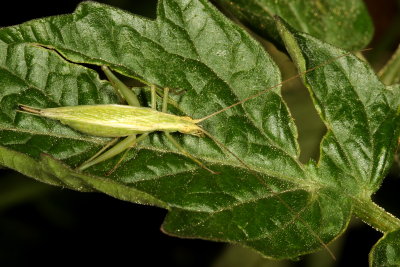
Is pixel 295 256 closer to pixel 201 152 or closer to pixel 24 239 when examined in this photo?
pixel 201 152

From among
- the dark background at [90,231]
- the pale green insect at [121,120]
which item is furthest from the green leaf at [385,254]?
the dark background at [90,231]

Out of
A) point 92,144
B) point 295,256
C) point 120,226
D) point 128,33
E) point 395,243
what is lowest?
point 120,226

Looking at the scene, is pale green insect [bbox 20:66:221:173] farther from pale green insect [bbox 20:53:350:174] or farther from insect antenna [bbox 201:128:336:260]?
insect antenna [bbox 201:128:336:260]

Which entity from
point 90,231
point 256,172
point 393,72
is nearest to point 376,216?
point 256,172

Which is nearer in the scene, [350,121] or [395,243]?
[395,243]

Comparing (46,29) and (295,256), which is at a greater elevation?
(46,29)

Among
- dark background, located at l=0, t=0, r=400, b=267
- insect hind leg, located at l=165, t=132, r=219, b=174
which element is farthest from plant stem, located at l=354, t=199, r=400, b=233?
dark background, located at l=0, t=0, r=400, b=267

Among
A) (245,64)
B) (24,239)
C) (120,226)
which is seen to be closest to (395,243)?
(245,64)

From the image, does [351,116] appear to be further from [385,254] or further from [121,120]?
[121,120]
